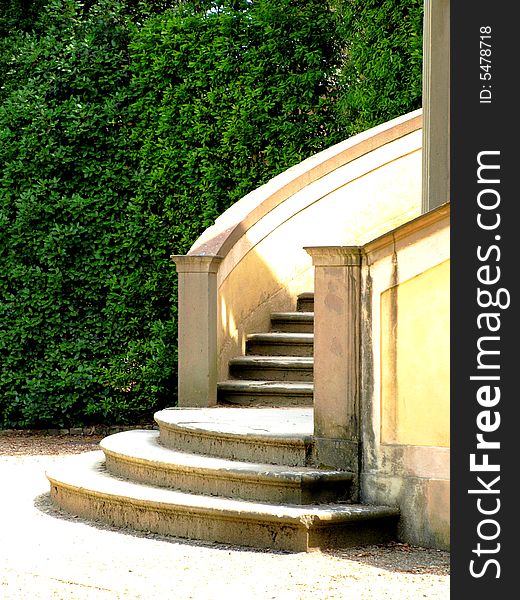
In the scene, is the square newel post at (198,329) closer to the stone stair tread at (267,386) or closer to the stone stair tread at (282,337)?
the stone stair tread at (267,386)

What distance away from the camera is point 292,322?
29.5ft

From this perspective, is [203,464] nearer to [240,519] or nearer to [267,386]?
[240,519]

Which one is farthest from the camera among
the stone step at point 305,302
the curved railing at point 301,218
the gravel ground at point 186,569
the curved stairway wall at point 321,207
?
the stone step at point 305,302

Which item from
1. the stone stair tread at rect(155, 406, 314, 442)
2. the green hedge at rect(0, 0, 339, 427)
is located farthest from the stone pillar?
the green hedge at rect(0, 0, 339, 427)

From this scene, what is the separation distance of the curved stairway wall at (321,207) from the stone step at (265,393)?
70cm

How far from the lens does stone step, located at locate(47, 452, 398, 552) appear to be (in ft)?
18.0

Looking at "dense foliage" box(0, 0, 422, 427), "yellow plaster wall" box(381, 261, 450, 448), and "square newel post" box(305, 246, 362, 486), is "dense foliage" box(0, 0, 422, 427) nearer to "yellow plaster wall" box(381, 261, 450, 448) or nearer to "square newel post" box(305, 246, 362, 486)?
"square newel post" box(305, 246, 362, 486)

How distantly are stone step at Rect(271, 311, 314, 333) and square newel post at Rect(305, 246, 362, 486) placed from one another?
2917mm

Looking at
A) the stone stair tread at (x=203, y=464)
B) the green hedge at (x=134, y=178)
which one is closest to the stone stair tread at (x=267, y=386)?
the stone stair tread at (x=203, y=464)

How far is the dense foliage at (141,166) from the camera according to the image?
10.4 m

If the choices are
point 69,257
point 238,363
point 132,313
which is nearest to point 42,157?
point 69,257

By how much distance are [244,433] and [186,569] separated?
1.26 metres

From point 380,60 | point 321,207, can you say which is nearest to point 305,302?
point 321,207

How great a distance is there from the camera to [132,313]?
413 inches
